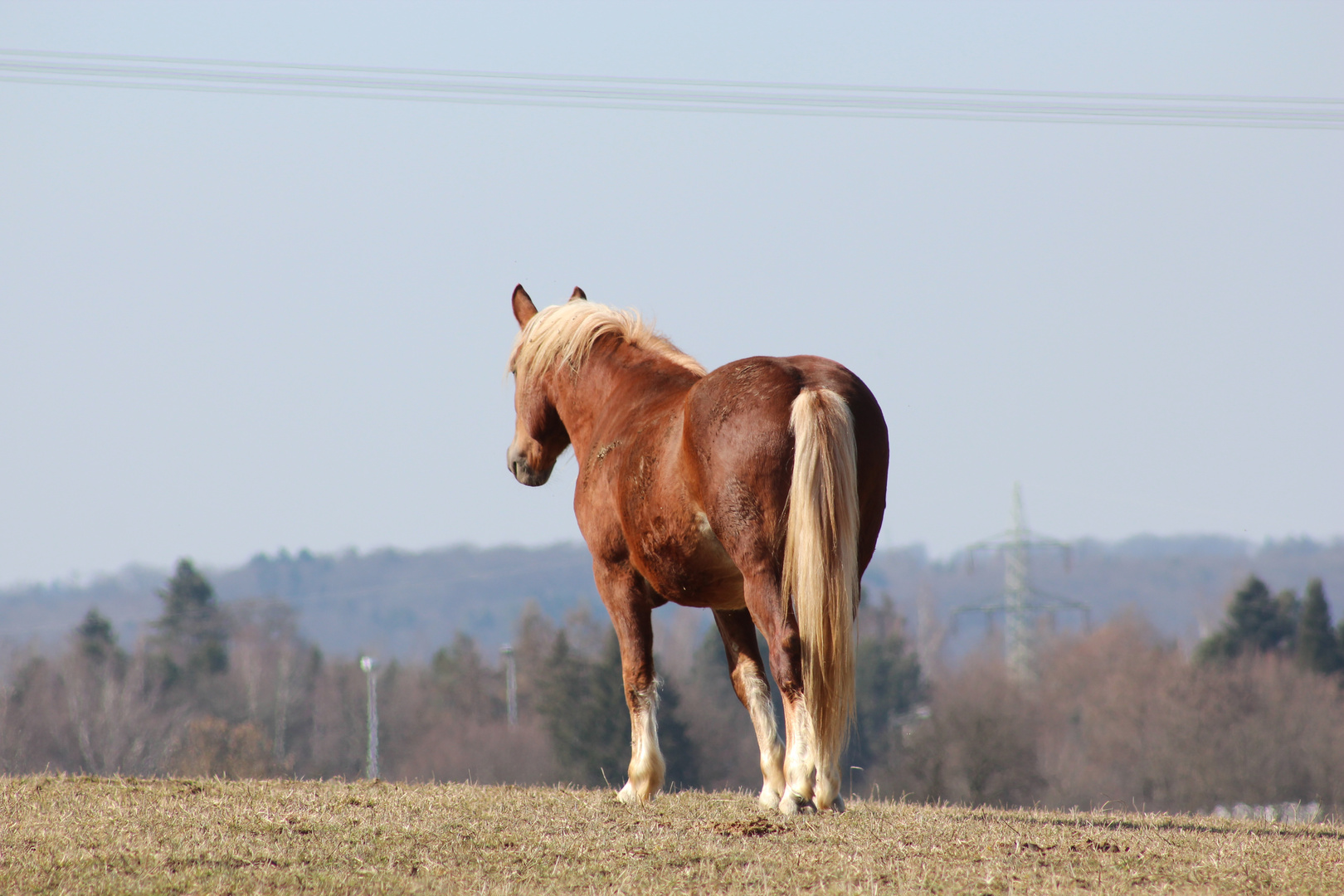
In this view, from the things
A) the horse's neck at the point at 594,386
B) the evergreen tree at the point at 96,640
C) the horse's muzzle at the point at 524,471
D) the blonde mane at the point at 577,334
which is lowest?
the horse's muzzle at the point at 524,471

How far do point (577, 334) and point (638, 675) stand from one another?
2442 millimetres

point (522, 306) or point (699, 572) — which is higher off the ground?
point (522, 306)

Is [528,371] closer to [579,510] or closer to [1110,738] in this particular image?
[579,510]

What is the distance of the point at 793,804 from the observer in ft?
22.1

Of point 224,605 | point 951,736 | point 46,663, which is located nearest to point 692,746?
point 951,736

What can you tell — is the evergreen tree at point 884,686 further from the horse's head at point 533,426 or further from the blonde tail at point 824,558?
the blonde tail at point 824,558

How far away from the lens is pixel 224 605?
90250 mm

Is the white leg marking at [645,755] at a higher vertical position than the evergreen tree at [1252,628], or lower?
lower

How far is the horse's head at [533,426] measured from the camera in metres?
9.38

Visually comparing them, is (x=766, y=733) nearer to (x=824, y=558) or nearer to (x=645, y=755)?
(x=645, y=755)

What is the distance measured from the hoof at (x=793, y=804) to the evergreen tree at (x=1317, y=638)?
201ft

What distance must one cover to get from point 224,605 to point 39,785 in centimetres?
8708

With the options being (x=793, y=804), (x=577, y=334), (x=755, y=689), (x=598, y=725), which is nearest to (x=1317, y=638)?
(x=598, y=725)

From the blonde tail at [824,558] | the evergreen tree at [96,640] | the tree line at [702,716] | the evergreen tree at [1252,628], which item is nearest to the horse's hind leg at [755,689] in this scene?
the blonde tail at [824,558]
